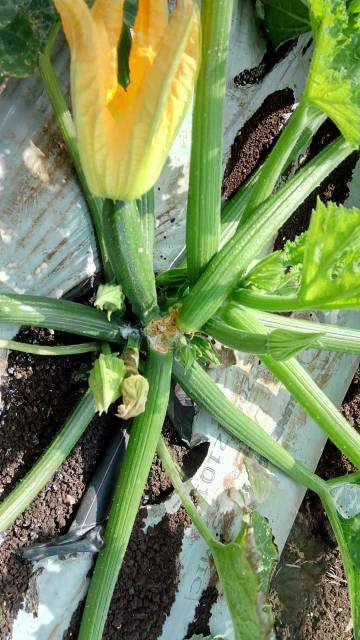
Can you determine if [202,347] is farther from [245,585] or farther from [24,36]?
[24,36]

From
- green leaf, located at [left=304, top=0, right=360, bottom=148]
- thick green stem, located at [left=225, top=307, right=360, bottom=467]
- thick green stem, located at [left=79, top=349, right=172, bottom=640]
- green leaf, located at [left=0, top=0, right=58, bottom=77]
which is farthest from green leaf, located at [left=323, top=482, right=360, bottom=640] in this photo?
green leaf, located at [left=0, top=0, right=58, bottom=77]

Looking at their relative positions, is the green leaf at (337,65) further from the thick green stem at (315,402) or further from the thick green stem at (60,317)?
the thick green stem at (60,317)

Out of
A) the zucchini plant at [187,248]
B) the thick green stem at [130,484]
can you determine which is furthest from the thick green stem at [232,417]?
the thick green stem at [130,484]

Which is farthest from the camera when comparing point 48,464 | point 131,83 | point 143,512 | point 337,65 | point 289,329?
point 143,512

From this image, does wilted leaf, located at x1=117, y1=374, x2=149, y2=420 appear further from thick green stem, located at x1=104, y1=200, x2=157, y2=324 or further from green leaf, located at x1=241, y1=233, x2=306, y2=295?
green leaf, located at x1=241, y1=233, x2=306, y2=295

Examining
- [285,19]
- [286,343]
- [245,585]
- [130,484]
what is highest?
[285,19]

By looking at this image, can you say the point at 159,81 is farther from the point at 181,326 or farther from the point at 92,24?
the point at 181,326

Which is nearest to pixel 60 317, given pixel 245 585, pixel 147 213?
pixel 147 213
